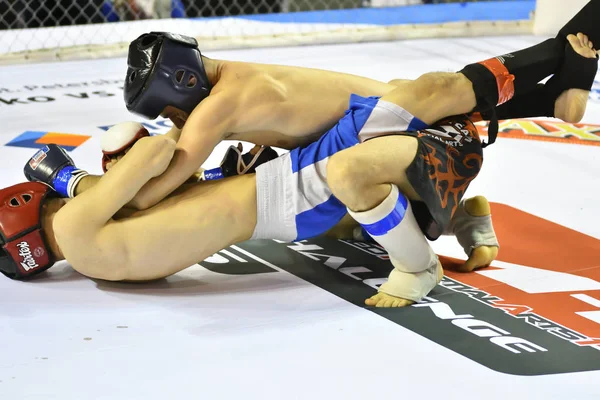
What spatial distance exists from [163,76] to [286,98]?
32 centimetres

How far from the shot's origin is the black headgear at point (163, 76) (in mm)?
2184

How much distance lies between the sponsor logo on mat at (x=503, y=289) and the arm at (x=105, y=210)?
1.18 ft

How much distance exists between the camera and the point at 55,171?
2361mm

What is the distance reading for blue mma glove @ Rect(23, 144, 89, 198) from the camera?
232 cm

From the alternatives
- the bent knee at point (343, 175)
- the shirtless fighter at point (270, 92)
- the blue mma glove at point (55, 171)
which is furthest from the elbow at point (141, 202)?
the bent knee at point (343, 175)

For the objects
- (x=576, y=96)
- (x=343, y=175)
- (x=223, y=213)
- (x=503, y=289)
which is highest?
(x=576, y=96)

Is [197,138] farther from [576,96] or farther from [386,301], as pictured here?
[576,96]

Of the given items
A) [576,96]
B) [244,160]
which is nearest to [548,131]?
[576,96]

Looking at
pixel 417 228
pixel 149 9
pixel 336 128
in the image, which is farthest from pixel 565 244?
pixel 149 9

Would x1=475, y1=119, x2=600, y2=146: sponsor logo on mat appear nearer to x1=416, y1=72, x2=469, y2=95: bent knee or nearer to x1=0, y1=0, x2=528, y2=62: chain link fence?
x1=416, y1=72, x2=469, y2=95: bent knee

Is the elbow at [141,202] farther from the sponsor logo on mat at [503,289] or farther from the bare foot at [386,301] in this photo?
the bare foot at [386,301]

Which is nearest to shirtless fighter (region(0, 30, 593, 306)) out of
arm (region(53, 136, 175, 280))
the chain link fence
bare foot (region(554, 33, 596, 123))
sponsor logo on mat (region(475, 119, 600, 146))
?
arm (region(53, 136, 175, 280))

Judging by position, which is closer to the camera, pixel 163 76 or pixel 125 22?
pixel 163 76

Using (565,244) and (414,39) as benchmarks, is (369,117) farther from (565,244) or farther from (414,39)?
(414,39)
